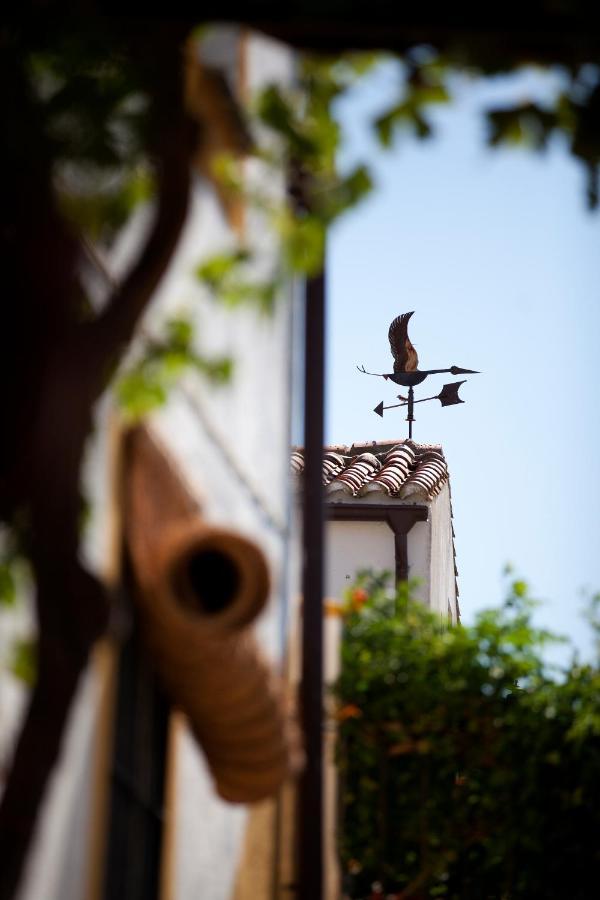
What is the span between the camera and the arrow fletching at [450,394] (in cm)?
1556

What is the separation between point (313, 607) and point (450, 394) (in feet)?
28.8

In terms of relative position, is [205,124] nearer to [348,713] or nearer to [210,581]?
[210,581]

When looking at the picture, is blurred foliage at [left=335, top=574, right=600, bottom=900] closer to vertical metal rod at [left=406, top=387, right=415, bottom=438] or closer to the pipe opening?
the pipe opening

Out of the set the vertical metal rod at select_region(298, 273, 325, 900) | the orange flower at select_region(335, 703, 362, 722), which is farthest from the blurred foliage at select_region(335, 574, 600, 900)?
the vertical metal rod at select_region(298, 273, 325, 900)

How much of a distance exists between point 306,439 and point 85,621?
4849 mm

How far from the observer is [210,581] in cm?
501

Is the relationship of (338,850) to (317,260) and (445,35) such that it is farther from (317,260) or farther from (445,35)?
(445,35)

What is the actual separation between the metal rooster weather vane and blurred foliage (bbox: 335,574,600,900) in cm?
824

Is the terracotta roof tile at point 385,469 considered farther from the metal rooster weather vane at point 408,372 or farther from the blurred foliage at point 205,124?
the blurred foliage at point 205,124

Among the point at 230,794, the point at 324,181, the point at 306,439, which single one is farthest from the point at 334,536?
the point at 324,181

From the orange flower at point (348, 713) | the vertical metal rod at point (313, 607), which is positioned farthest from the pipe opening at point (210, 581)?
the orange flower at point (348, 713)

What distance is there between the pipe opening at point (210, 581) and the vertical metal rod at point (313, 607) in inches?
73.3

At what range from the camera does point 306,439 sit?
747 cm

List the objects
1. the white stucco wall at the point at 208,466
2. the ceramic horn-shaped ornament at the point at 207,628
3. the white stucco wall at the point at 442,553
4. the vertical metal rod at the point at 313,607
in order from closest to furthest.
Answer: the white stucco wall at the point at 208,466 → the ceramic horn-shaped ornament at the point at 207,628 → the vertical metal rod at the point at 313,607 → the white stucco wall at the point at 442,553
